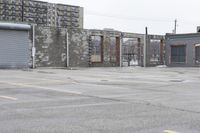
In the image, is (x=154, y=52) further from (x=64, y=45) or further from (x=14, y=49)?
(x=14, y=49)

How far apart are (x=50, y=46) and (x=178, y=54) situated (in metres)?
19.1

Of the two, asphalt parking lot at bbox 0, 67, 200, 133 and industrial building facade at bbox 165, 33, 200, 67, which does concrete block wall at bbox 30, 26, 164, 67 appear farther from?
asphalt parking lot at bbox 0, 67, 200, 133

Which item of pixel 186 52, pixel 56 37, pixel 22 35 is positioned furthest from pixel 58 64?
pixel 186 52

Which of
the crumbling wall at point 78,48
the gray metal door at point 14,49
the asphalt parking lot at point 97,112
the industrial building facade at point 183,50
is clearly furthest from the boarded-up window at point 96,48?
the asphalt parking lot at point 97,112

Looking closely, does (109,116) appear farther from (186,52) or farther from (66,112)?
(186,52)

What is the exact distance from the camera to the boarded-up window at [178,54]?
55775 mm

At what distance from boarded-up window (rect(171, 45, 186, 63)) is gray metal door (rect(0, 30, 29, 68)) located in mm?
22070

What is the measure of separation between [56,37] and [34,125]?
3497 cm

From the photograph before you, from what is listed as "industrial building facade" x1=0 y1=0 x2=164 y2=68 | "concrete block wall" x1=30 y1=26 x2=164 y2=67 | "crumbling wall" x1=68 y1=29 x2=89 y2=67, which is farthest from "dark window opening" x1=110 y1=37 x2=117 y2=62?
"crumbling wall" x1=68 y1=29 x2=89 y2=67

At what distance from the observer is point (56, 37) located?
145 feet

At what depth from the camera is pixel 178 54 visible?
5650cm

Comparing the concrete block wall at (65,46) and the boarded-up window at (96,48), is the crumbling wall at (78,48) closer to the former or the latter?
the concrete block wall at (65,46)

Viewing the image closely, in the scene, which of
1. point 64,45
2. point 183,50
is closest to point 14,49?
point 64,45

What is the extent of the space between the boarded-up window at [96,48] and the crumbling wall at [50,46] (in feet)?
15.1
